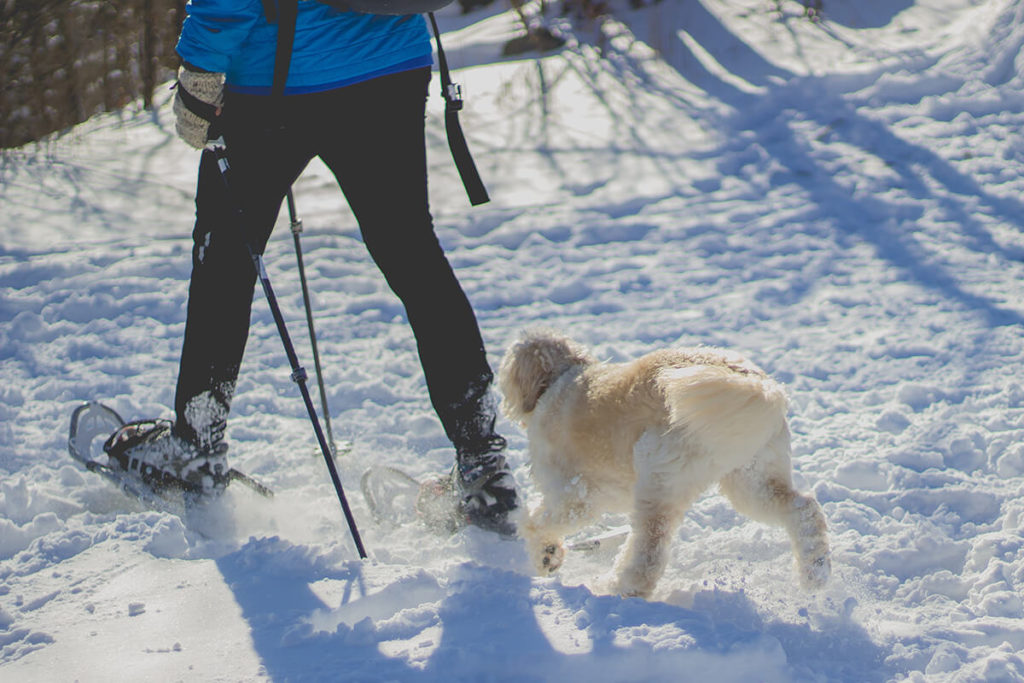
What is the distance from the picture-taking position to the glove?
2803 millimetres

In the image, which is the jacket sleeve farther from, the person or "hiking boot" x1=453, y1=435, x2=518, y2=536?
"hiking boot" x1=453, y1=435, x2=518, y2=536

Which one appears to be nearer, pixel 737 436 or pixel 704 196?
pixel 737 436

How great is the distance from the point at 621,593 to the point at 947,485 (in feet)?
4.69

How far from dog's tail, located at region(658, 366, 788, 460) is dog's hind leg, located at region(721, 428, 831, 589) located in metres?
0.15

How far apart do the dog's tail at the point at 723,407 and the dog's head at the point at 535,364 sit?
0.60 metres

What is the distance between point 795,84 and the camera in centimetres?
815

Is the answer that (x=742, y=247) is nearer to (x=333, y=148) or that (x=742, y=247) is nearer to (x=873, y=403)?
(x=873, y=403)

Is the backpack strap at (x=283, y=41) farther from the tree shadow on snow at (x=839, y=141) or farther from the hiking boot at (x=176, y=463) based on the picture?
the tree shadow on snow at (x=839, y=141)

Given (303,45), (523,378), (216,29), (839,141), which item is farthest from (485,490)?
(839,141)

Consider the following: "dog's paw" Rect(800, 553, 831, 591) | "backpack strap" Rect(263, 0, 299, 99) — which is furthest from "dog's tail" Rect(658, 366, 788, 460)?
"backpack strap" Rect(263, 0, 299, 99)

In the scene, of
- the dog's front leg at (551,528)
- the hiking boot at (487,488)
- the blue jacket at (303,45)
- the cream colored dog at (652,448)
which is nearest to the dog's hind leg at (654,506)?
the cream colored dog at (652,448)

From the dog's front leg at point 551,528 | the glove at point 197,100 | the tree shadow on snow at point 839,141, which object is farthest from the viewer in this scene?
the tree shadow on snow at point 839,141

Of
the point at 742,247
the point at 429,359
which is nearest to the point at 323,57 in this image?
the point at 429,359

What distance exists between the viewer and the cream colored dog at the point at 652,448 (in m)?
2.51
